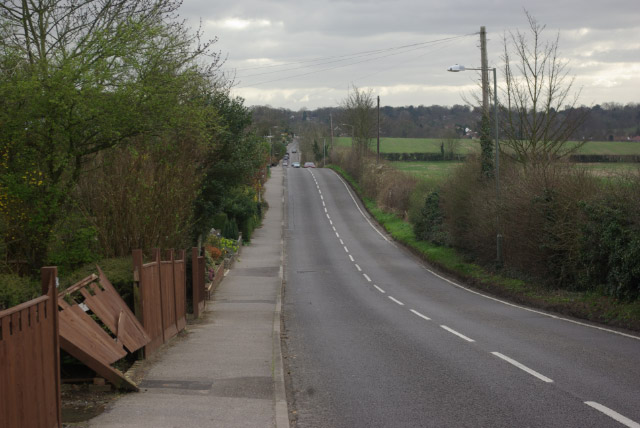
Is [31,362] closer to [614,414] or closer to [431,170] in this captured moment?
[614,414]

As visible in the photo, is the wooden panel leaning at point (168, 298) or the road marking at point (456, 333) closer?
the wooden panel leaning at point (168, 298)

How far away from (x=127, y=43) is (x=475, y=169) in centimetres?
2095

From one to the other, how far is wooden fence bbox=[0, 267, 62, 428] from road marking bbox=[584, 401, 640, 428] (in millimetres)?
5631

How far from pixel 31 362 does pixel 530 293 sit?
19.7 m

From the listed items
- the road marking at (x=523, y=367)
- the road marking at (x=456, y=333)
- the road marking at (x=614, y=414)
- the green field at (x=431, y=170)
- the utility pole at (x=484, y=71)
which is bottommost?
the road marking at (x=456, y=333)

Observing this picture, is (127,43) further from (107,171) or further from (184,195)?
(184,195)

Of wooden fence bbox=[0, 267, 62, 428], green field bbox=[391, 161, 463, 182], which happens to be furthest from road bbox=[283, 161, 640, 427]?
green field bbox=[391, 161, 463, 182]

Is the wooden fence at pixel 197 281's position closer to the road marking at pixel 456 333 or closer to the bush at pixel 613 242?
the road marking at pixel 456 333

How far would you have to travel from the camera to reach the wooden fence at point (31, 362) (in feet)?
16.4

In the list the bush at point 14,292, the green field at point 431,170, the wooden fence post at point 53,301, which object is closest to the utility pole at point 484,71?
the green field at point 431,170

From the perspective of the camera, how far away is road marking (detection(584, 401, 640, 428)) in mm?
6859

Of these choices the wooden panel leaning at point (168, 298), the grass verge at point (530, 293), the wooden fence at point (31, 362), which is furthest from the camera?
the grass verge at point (530, 293)

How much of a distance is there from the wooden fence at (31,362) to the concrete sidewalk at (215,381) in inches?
40.7

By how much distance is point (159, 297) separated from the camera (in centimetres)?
1165
